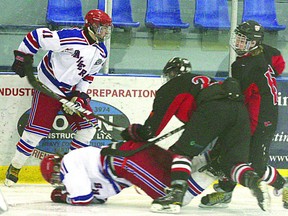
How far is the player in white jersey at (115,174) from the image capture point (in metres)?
3.40

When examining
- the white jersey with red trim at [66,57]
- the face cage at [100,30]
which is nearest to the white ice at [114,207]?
the white jersey with red trim at [66,57]

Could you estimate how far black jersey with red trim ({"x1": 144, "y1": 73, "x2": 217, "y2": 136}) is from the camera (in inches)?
136

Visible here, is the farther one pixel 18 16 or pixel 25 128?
pixel 18 16

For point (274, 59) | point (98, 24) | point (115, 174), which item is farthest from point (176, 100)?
point (98, 24)

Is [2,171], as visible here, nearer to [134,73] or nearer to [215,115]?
[134,73]

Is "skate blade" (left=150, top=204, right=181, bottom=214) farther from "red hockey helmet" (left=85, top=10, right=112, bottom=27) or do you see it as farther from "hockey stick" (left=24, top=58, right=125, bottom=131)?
"red hockey helmet" (left=85, top=10, right=112, bottom=27)

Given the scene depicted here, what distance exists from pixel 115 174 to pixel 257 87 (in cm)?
98

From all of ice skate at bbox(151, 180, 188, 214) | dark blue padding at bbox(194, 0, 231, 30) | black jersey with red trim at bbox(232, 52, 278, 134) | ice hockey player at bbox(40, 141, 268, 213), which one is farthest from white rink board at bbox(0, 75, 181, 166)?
ice skate at bbox(151, 180, 188, 214)

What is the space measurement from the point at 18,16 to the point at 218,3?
1525mm

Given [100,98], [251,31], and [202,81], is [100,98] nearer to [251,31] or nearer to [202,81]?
[251,31]

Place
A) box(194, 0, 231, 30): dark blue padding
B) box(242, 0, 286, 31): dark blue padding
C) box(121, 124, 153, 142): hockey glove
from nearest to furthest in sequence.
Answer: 1. box(121, 124, 153, 142): hockey glove
2. box(194, 0, 231, 30): dark blue padding
3. box(242, 0, 286, 31): dark blue padding

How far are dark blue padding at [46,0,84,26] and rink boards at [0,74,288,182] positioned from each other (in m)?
0.55

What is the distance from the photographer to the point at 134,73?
5160 mm

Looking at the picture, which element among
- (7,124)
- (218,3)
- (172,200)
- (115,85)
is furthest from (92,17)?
(172,200)
